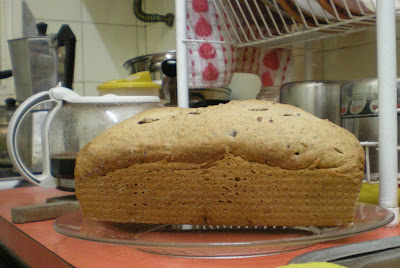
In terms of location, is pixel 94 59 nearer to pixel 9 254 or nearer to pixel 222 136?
pixel 9 254

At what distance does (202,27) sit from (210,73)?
0.10 metres

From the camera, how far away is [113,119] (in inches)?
34.4

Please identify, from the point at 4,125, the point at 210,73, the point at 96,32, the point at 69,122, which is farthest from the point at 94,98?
the point at 96,32

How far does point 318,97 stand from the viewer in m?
0.88

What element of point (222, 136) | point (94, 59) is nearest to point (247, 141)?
point (222, 136)

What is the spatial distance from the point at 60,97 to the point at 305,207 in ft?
1.82

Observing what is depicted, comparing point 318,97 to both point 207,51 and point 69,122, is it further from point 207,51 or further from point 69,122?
point 69,122

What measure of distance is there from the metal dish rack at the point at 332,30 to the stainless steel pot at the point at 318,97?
100 mm

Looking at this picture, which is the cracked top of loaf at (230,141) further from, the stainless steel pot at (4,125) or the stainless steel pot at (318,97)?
the stainless steel pot at (4,125)

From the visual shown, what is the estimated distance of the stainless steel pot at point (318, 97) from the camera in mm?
875

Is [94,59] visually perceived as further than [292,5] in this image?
Yes

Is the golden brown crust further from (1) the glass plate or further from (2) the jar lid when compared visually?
(2) the jar lid

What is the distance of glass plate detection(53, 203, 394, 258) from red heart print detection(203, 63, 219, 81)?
1.47 ft

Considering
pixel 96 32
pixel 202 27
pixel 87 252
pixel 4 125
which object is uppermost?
pixel 96 32
